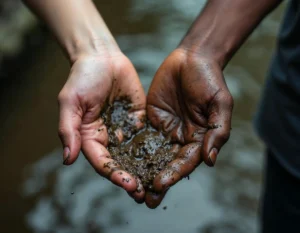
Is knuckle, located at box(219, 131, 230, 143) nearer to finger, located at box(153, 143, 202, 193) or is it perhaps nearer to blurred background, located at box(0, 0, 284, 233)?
finger, located at box(153, 143, 202, 193)

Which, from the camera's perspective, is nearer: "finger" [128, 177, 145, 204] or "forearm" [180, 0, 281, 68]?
"finger" [128, 177, 145, 204]

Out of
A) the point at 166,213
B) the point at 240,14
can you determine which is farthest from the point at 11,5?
the point at 240,14

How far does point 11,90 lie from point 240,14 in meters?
2.59

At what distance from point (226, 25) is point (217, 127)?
486mm

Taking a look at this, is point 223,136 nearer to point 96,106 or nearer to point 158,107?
point 158,107

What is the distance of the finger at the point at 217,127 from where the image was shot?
58.6 inches

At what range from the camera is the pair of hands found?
1.50 m

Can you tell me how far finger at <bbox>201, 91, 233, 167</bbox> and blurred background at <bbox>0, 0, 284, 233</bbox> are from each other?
4.73 ft

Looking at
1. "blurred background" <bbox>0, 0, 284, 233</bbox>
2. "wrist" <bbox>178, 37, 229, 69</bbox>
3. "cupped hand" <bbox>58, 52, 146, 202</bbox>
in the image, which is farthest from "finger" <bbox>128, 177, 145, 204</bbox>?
"blurred background" <bbox>0, 0, 284, 233</bbox>

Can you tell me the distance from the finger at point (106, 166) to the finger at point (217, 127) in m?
0.29

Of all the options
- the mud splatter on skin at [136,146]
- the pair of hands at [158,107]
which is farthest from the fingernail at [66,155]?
the mud splatter on skin at [136,146]

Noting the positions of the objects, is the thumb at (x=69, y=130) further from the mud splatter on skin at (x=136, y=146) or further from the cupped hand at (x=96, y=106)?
the mud splatter on skin at (x=136, y=146)

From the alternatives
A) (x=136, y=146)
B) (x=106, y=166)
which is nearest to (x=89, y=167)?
(x=136, y=146)

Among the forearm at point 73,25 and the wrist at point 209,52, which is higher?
the forearm at point 73,25
